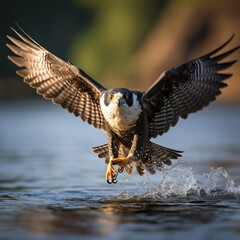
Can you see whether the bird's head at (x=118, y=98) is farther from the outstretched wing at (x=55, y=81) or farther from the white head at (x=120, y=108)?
the outstretched wing at (x=55, y=81)

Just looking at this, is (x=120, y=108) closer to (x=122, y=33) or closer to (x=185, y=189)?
(x=185, y=189)

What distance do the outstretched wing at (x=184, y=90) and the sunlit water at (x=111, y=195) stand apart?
0.72 m

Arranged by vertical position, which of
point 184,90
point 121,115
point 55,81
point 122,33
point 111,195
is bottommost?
point 111,195

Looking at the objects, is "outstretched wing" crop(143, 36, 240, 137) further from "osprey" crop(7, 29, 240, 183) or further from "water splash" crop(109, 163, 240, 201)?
"water splash" crop(109, 163, 240, 201)

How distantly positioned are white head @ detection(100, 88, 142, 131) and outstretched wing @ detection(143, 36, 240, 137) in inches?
15.7

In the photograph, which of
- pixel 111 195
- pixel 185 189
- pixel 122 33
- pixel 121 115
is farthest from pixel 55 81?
pixel 122 33

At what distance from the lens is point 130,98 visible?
1070 cm

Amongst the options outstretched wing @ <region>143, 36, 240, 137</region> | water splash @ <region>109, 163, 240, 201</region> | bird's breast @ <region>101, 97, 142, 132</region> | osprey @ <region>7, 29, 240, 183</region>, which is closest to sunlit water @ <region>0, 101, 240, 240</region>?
water splash @ <region>109, 163, 240, 201</region>

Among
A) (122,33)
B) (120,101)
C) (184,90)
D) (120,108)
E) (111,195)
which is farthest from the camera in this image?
(122,33)

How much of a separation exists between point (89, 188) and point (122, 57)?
52.5 meters

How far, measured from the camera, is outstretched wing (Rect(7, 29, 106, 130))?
11742mm

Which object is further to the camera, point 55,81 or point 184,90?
point 55,81

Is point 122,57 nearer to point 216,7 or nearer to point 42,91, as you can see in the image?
point 216,7

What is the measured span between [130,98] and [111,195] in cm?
124
